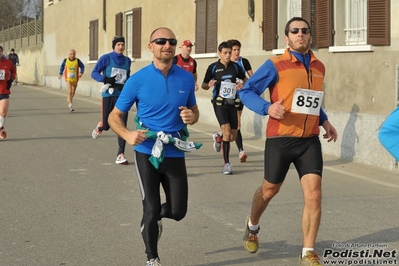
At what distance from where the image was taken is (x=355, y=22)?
1405 centimetres

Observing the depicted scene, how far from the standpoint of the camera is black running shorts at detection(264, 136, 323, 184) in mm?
6426

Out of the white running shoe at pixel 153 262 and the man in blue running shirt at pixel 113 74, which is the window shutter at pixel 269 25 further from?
the white running shoe at pixel 153 262

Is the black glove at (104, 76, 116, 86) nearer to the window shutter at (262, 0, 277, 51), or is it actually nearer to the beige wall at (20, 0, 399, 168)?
the beige wall at (20, 0, 399, 168)

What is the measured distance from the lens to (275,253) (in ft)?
22.6

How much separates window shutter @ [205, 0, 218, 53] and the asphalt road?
19.2 feet

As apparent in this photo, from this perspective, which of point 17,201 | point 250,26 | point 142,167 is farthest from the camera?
point 250,26

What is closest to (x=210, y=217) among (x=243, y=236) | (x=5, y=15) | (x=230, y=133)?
(x=243, y=236)

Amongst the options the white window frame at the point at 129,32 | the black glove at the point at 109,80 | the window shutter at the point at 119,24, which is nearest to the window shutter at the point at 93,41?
the window shutter at the point at 119,24

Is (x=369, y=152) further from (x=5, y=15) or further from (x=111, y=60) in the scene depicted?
(x=5, y=15)

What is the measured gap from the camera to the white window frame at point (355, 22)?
1380 cm

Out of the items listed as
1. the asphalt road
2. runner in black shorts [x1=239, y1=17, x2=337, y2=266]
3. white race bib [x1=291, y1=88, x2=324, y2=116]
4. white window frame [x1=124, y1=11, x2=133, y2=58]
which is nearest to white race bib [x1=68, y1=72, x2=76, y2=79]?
white window frame [x1=124, y1=11, x2=133, y2=58]

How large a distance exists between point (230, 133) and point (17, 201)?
3559 mm

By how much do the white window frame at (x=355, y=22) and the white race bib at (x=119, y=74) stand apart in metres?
3.97

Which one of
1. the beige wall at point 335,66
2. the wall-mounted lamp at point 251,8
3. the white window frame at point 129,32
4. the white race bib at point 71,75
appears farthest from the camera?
the white window frame at point 129,32
